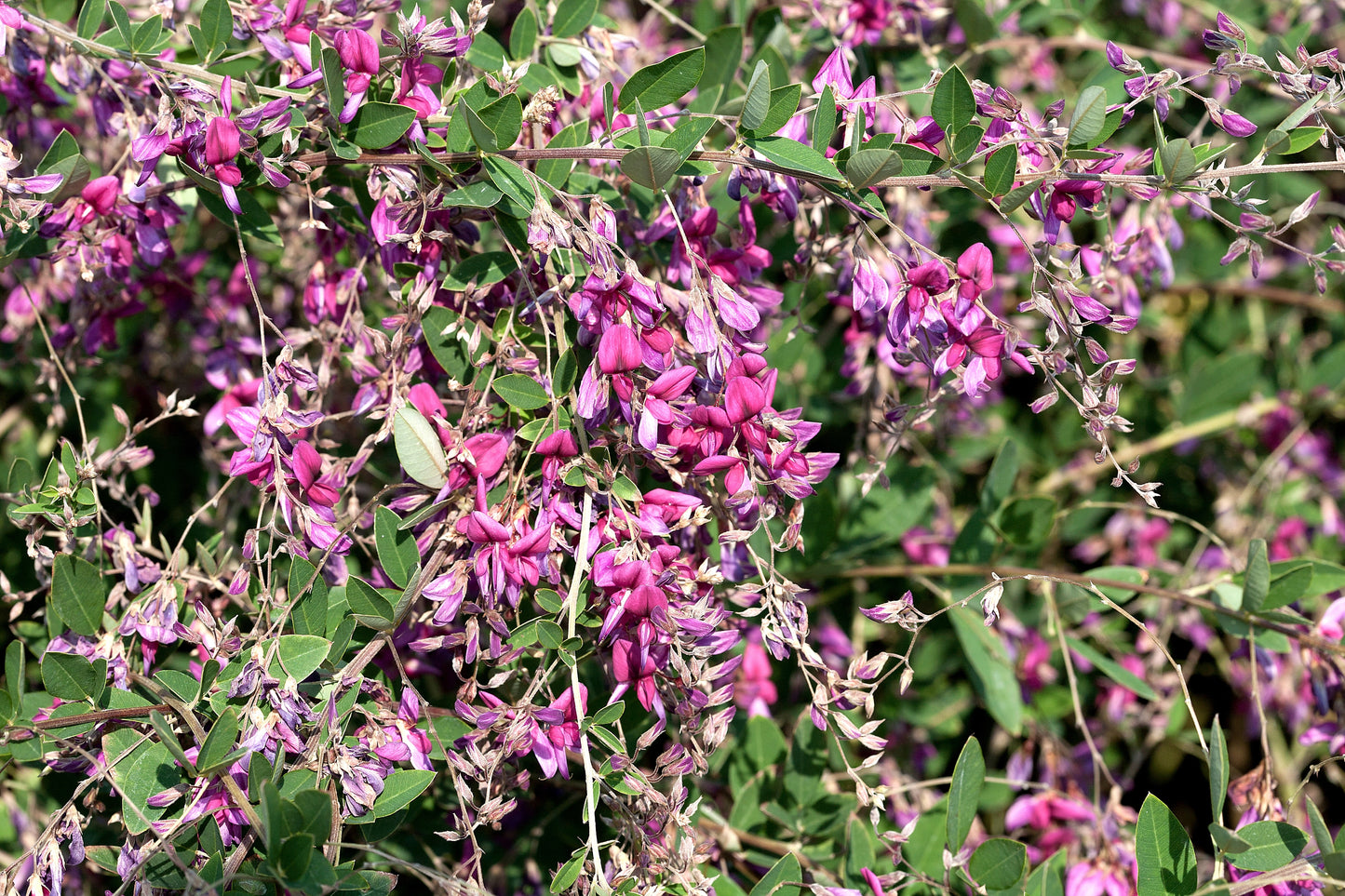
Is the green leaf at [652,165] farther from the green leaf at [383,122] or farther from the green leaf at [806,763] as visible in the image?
the green leaf at [806,763]

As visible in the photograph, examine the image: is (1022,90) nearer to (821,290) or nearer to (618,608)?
(821,290)

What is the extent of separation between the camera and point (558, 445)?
1305mm

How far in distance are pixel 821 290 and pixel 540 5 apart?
762 millimetres

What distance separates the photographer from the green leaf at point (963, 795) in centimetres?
158

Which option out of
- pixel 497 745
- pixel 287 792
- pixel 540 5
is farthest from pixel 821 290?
pixel 287 792

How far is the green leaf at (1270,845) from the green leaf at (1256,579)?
0.36 meters

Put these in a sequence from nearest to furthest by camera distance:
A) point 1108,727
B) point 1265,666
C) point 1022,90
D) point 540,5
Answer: point 1265,666
point 540,5
point 1108,727
point 1022,90

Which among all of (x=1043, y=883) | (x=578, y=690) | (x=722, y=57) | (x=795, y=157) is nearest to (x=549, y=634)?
(x=578, y=690)

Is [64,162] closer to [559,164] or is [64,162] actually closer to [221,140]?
[221,140]

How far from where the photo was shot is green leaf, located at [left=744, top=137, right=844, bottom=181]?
1.30 metres

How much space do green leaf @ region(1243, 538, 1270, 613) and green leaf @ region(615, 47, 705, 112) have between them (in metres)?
1.10

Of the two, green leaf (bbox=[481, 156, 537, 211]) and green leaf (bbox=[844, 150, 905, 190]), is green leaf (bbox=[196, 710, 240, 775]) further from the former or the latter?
green leaf (bbox=[844, 150, 905, 190])

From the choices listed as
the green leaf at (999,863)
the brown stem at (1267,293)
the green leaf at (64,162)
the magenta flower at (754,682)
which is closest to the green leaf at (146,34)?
the green leaf at (64,162)

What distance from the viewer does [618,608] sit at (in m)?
1.25
